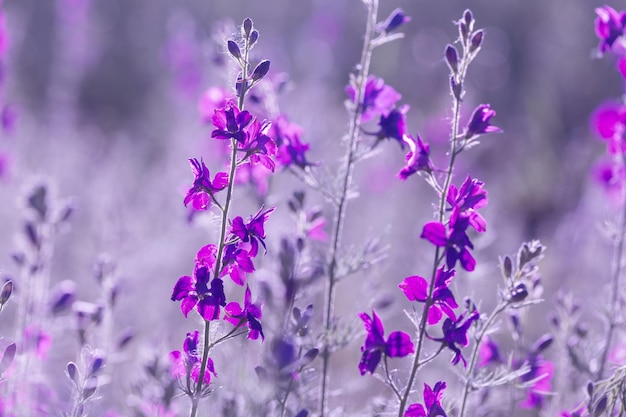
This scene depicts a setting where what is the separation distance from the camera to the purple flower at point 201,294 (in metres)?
1.69

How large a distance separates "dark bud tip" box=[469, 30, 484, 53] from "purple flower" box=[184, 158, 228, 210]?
0.68 metres

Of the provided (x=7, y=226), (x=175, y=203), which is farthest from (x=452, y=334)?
(x=7, y=226)

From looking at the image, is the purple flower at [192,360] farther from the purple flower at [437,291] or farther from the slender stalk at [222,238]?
the purple flower at [437,291]

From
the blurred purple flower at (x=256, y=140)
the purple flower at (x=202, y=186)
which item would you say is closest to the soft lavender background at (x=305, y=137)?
the purple flower at (x=202, y=186)

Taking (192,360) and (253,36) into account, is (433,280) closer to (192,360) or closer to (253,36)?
(192,360)

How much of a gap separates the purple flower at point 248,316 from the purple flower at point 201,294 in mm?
89

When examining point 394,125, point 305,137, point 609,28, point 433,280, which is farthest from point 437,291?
point 305,137

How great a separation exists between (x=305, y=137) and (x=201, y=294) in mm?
1797

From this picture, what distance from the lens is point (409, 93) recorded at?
1438 centimetres

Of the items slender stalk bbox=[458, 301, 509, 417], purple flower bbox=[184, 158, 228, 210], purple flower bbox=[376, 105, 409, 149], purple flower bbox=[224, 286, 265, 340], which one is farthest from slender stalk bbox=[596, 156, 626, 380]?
purple flower bbox=[184, 158, 228, 210]

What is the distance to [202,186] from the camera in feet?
5.70

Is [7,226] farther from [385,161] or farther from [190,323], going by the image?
[385,161]

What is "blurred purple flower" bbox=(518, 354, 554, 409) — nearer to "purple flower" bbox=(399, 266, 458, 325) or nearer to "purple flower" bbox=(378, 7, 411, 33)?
"purple flower" bbox=(399, 266, 458, 325)

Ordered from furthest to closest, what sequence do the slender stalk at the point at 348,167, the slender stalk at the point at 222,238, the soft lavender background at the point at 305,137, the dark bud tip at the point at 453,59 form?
the soft lavender background at the point at 305,137 → the slender stalk at the point at 348,167 → the dark bud tip at the point at 453,59 → the slender stalk at the point at 222,238
